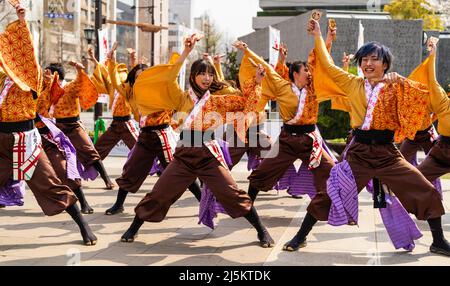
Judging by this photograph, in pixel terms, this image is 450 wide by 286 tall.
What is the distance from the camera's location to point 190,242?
16.6 ft

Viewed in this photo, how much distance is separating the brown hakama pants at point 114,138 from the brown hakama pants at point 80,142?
752 mm

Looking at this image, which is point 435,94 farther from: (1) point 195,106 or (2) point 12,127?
(2) point 12,127

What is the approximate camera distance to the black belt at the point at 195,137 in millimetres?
4773

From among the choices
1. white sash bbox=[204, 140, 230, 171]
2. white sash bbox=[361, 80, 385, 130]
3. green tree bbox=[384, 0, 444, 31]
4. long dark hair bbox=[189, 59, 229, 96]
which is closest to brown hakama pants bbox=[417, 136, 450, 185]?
white sash bbox=[361, 80, 385, 130]

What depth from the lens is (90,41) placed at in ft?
49.5

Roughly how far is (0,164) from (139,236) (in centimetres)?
144

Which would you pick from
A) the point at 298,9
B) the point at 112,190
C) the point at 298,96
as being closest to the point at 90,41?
the point at 112,190

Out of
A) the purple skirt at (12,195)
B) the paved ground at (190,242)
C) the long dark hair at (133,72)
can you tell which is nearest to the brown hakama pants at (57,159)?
the paved ground at (190,242)

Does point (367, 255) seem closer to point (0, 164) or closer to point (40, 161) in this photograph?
point (40, 161)

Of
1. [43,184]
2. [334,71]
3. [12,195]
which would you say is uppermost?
[334,71]

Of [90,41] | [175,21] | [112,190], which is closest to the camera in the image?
[112,190]

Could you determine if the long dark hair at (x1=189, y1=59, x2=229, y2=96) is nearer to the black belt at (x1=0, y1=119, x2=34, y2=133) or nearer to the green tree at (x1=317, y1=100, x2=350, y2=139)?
the black belt at (x1=0, y1=119, x2=34, y2=133)

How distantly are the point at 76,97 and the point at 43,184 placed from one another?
251cm

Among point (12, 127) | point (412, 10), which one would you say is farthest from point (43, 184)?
point (412, 10)
